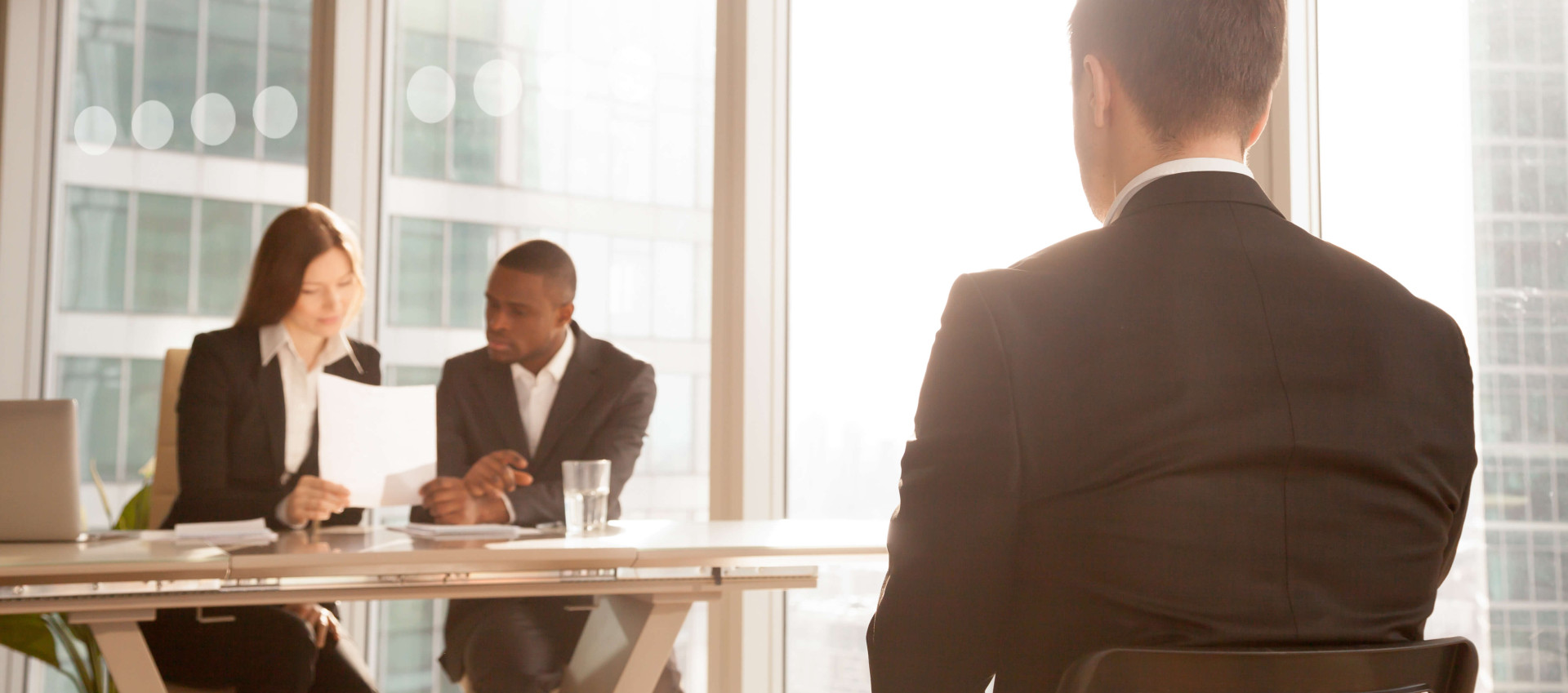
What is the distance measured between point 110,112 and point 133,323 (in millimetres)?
753

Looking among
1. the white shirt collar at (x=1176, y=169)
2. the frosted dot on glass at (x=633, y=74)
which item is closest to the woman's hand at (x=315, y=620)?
the frosted dot on glass at (x=633, y=74)

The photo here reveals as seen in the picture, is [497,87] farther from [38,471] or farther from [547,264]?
[38,471]

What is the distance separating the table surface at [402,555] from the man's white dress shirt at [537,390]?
59 cm

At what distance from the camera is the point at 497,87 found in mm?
3906

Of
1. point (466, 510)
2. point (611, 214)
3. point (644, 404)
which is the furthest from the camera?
point (611, 214)

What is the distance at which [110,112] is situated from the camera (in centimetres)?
405

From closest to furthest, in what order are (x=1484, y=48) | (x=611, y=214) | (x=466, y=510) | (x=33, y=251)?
(x=1484, y=48)
(x=466, y=510)
(x=611, y=214)
(x=33, y=251)

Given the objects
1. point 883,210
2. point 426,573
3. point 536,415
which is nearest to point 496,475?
point 426,573

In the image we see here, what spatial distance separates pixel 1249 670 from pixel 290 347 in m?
2.53

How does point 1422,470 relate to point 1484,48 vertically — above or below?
below

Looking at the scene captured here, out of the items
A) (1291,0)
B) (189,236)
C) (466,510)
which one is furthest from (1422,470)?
(189,236)

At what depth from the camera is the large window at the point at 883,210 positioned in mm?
2846

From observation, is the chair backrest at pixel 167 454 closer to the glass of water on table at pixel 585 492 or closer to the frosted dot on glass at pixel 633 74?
the glass of water on table at pixel 585 492

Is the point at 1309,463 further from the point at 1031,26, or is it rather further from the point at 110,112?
the point at 110,112
